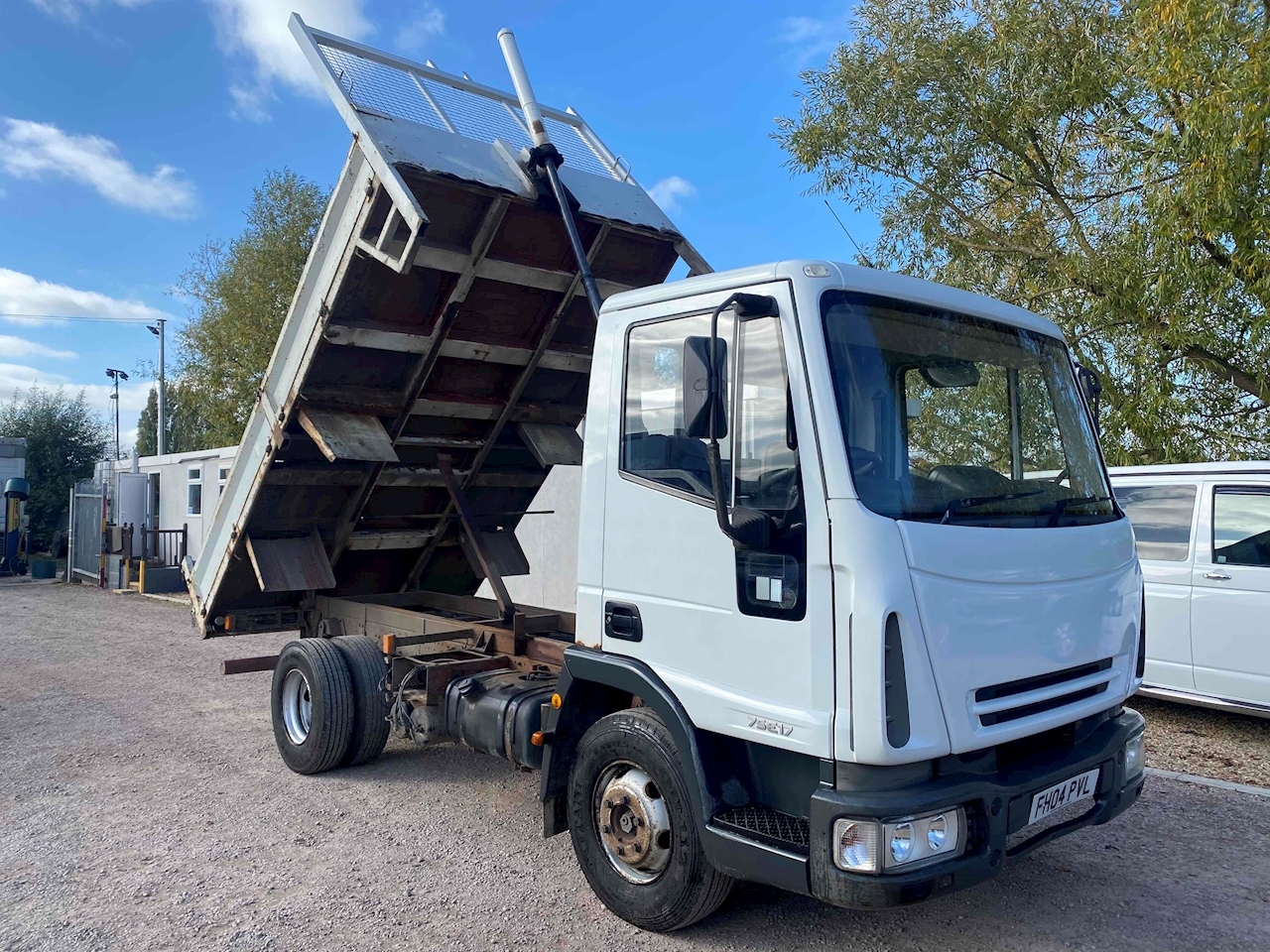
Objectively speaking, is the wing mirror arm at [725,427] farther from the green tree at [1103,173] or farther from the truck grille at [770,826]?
the green tree at [1103,173]

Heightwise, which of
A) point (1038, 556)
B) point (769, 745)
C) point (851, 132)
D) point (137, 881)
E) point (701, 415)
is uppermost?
point (851, 132)

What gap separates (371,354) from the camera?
589cm

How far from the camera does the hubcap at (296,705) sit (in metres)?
6.36

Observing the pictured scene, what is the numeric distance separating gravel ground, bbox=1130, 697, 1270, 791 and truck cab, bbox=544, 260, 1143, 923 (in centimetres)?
289

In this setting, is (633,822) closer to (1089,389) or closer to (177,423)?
Answer: (1089,389)

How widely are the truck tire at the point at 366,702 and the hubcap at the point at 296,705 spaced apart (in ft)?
1.34

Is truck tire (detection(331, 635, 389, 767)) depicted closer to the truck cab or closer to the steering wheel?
the truck cab

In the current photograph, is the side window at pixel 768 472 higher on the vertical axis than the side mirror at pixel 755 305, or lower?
lower

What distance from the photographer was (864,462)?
334 centimetres

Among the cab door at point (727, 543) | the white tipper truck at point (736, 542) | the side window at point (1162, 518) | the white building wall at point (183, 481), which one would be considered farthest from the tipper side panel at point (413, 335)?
the white building wall at point (183, 481)

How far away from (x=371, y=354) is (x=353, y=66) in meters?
1.62

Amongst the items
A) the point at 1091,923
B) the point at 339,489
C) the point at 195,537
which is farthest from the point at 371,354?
the point at 195,537

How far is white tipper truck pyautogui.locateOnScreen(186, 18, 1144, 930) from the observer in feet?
10.5

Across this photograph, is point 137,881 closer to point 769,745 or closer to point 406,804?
point 406,804
